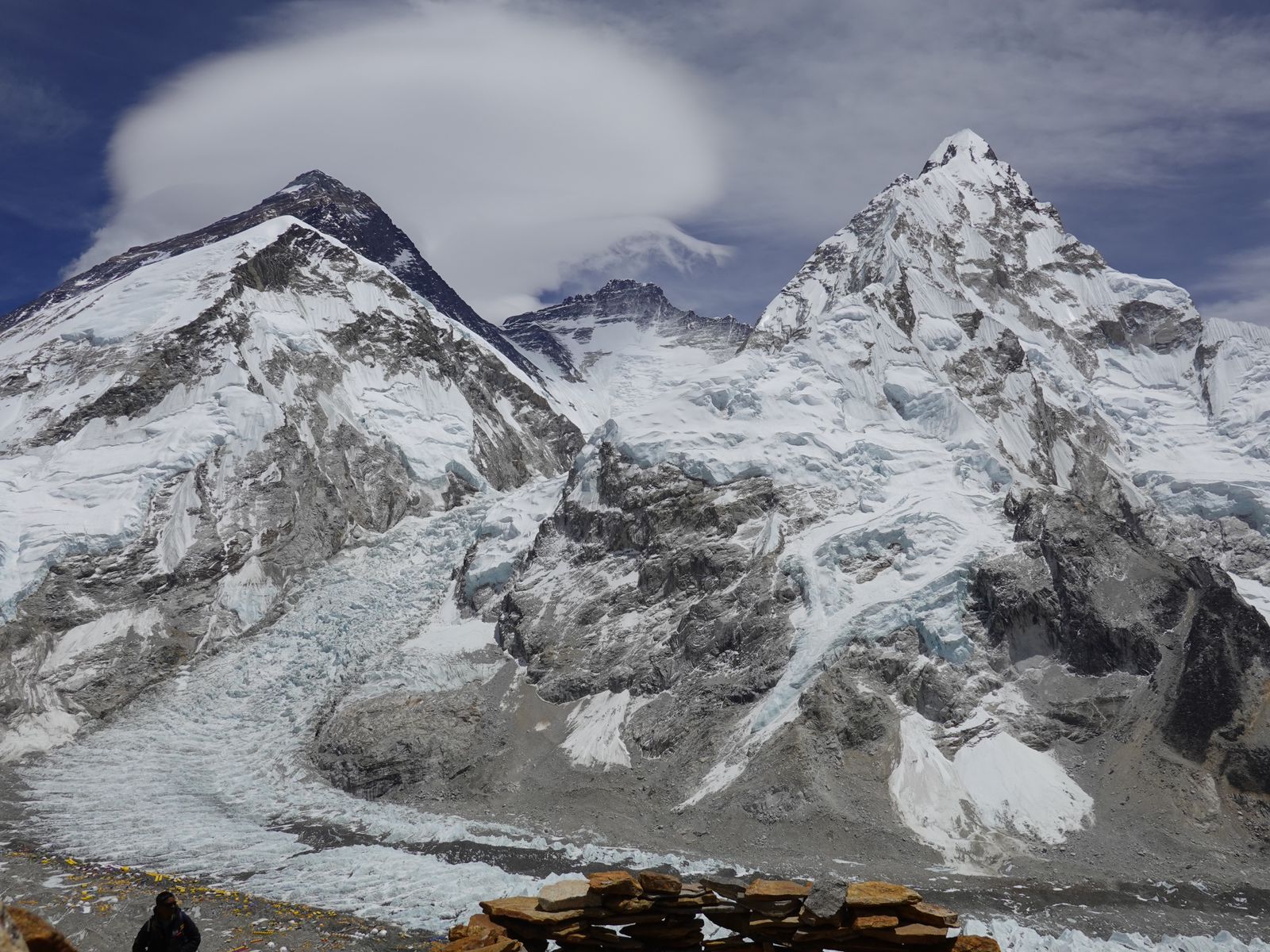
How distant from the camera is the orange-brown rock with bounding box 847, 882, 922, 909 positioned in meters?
15.6

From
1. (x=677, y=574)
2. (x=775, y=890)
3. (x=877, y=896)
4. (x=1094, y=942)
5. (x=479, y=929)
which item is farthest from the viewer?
(x=677, y=574)

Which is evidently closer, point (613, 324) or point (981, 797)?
point (981, 797)

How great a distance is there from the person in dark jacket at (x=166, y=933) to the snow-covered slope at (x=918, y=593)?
3555cm

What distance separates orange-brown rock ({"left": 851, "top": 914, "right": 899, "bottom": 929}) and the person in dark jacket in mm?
9988

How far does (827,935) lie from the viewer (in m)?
15.9

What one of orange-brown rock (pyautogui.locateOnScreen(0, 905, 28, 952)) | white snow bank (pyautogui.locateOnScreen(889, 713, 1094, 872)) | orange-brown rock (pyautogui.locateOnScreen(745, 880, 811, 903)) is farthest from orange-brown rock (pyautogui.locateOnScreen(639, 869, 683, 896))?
white snow bank (pyautogui.locateOnScreen(889, 713, 1094, 872))

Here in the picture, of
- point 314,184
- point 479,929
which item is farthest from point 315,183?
point 479,929

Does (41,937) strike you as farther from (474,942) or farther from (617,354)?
(617,354)

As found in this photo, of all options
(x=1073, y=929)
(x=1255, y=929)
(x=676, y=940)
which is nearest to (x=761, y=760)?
(x=1073, y=929)

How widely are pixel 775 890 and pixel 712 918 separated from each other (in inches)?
56.4

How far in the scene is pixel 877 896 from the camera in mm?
15656

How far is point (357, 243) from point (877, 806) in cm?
14143

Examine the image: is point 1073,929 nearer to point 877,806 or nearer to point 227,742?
point 877,806

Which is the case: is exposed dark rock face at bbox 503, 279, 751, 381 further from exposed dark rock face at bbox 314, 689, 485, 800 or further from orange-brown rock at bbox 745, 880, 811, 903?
orange-brown rock at bbox 745, 880, 811, 903
